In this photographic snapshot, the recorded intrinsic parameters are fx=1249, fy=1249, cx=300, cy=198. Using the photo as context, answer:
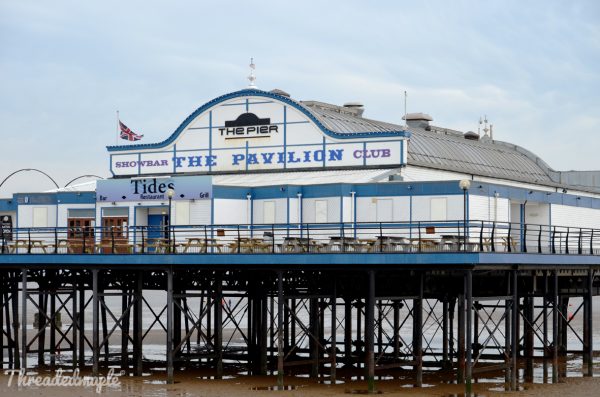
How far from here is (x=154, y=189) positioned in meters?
46.2

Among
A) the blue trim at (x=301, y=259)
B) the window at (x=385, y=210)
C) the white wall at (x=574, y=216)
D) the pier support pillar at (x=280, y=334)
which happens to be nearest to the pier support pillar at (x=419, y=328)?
the blue trim at (x=301, y=259)

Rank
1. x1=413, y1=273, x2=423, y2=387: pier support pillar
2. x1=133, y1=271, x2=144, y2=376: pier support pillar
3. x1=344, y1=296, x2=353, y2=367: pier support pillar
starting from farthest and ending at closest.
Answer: x1=344, y1=296, x2=353, y2=367: pier support pillar, x1=133, y1=271, x2=144, y2=376: pier support pillar, x1=413, y1=273, x2=423, y2=387: pier support pillar

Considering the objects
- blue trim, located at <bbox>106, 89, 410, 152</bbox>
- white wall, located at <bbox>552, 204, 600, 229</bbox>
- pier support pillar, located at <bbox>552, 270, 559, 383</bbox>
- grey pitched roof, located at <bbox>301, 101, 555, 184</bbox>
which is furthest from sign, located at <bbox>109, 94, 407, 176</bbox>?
pier support pillar, located at <bbox>552, 270, 559, 383</bbox>

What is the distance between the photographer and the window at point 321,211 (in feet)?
146

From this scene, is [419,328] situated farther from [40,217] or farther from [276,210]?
[40,217]

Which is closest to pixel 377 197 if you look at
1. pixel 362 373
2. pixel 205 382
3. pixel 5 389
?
pixel 362 373

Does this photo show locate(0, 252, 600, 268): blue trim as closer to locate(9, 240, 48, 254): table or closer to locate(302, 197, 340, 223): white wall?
locate(9, 240, 48, 254): table

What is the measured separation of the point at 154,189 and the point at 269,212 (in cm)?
441

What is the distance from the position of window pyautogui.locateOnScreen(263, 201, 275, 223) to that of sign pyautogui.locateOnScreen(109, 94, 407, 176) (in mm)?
3942

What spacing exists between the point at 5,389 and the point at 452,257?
14.3m

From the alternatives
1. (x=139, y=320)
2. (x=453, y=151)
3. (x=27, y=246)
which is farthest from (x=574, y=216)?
(x=27, y=246)

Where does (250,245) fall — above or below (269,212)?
below

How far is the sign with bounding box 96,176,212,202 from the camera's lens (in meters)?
44.8

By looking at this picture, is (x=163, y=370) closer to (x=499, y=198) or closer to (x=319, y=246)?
(x=319, y=246)
